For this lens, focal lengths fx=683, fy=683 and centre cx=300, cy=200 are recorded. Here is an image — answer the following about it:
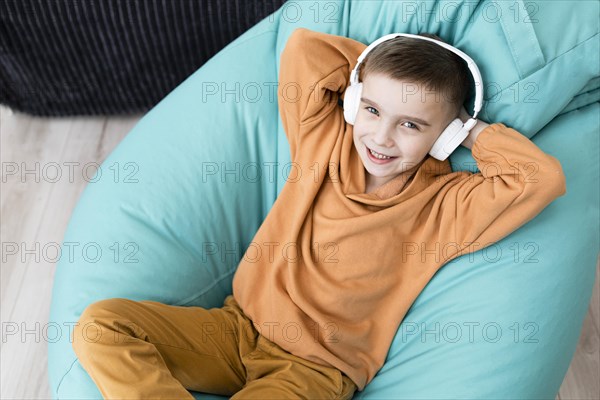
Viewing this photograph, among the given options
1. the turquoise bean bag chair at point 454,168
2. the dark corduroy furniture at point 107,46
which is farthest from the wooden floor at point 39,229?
the turquoise bean bag chair at point 454,168

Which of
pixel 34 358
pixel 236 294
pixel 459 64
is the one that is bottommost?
pixel 34 358

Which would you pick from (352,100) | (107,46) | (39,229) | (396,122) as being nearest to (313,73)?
(352,100)

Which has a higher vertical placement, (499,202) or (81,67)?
(499,202)

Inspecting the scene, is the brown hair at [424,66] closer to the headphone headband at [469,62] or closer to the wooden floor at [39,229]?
the headphone headband at [469,62]

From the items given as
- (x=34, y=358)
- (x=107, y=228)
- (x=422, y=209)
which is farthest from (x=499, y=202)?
(x=34, y=358)

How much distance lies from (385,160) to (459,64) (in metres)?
0.22

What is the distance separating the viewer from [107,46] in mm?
1790

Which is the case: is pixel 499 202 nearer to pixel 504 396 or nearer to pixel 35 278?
pixel 504 396

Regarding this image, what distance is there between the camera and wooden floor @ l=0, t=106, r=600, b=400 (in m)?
1.57

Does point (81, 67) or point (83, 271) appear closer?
point (83, 271)

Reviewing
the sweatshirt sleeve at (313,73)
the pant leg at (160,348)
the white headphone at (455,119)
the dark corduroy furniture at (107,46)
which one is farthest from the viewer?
the dark corduroy furniture at (107,46)

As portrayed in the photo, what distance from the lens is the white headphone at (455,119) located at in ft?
3.85

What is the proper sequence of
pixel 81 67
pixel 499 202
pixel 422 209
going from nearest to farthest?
pixel 499 202 < pixel 422 209 < pixel 81 67

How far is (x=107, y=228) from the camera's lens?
1.31 meters
